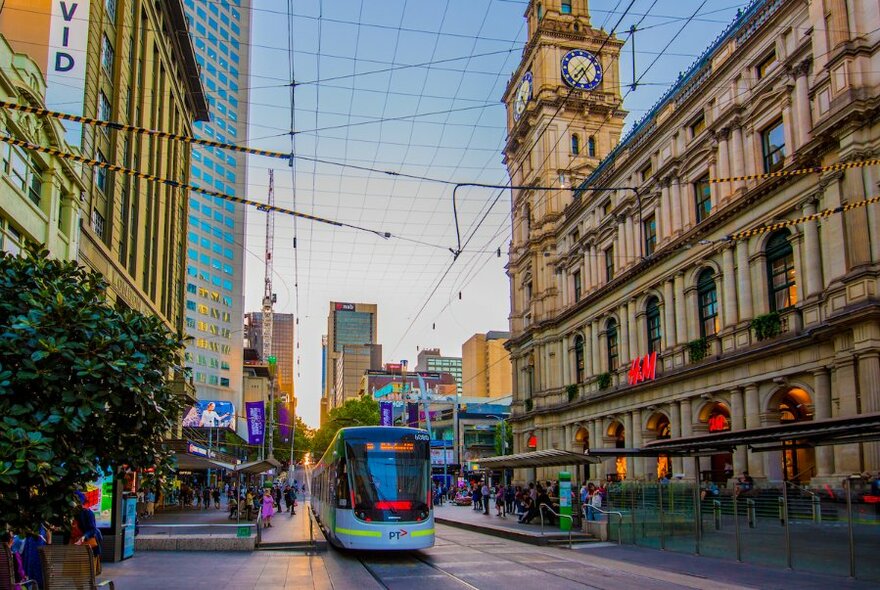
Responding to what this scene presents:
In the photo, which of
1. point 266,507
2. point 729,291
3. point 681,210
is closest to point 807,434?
point 729,291

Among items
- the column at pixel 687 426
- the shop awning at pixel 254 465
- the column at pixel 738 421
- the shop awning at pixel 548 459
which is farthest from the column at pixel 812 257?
the shop awning at pixel 254 465

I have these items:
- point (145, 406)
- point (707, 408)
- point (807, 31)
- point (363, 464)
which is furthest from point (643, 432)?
point (145, 406)

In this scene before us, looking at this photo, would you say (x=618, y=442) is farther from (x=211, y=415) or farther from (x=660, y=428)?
(x=211, y=415)

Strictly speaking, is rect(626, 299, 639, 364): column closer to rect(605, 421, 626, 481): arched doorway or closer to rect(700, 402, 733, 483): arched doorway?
rect(605, 421, 626, 481): arched doorway

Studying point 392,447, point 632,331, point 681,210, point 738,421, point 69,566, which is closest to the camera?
point 69,566

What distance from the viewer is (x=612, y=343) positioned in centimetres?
5069

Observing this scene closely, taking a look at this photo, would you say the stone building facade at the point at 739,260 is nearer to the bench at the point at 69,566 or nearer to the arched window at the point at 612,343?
the arched window at the point at 612,343

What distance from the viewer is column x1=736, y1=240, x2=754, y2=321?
35.0 metres

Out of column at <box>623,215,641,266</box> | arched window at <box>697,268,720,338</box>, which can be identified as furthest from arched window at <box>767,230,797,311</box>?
column at <box>623,215,641,266</box>

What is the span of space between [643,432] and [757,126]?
17931 millimetres

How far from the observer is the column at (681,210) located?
40.6 m

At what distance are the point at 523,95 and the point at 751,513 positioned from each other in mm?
48085

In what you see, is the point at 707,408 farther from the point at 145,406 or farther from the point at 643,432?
the point at 145,406

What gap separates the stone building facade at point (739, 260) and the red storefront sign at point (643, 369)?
4.2 inches
